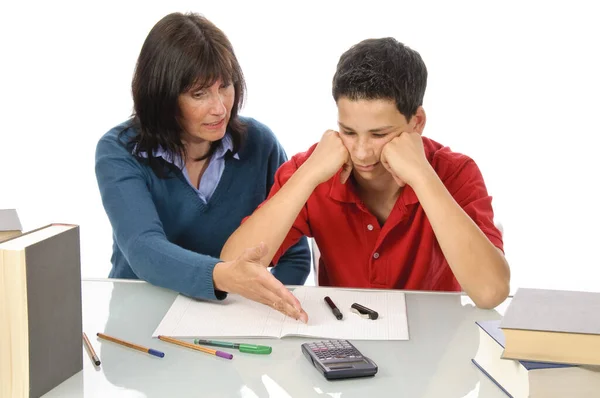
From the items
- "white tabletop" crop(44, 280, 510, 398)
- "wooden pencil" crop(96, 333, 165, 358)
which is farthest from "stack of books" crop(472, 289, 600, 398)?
"wooden pencil" crop(96, 333, 165, 358)

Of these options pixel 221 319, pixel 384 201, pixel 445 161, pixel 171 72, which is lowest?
pixel 221 319

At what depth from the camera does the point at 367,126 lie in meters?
1.77

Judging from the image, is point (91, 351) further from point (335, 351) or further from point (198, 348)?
point (335, 351)

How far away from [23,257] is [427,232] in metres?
1.02

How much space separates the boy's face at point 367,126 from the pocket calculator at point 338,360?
21.5 inches

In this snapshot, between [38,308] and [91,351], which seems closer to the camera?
[38,308]

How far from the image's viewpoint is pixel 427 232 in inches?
74.7

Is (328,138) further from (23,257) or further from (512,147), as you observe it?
(512,147)

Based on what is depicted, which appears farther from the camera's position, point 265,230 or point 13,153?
point 13,153

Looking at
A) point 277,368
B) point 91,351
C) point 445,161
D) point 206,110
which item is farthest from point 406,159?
point 91,351

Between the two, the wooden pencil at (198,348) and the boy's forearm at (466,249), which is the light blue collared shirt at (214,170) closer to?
the boy's forearm at (466,249)

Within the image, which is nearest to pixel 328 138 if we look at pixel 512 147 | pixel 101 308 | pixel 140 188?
pixel 140 188

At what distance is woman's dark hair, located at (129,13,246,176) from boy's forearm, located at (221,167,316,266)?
0.30 m

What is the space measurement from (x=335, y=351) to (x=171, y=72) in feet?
2.88
